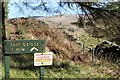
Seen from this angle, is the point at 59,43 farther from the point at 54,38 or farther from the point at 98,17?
the point at 98,17

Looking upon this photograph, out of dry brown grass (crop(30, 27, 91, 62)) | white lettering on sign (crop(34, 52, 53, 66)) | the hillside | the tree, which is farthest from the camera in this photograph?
dry brown grass (crop(30, 27, 91, 62))

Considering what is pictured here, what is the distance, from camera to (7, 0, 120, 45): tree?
4.79m

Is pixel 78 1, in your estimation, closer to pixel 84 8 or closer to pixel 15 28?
pixel 84 8

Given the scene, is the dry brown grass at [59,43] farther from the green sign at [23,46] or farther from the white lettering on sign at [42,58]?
the white lettering on sign at [42,58]

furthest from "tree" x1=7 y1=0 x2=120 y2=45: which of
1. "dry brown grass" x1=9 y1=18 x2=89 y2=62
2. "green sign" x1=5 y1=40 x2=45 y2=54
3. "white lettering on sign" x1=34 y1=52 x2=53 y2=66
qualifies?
"white lettering on sign" x1=34 y1=52 x2=53 y2=66

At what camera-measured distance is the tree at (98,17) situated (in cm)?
479

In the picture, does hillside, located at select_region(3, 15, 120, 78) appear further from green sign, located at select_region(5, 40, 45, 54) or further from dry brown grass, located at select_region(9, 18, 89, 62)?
green sign, located at select_region(5, 40, 45, 54)

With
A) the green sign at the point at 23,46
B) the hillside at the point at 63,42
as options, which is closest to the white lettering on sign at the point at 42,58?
the green sign at the point at 23,46

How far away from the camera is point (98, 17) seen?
4.97 meters

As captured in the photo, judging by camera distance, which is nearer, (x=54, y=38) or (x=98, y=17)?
(x=98, y=17)

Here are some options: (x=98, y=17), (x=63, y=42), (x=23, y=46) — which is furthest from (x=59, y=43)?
(x=23, y=46)

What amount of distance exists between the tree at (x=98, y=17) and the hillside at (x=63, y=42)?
0.14 m

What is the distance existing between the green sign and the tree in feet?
4.00

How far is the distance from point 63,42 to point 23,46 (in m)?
1.53
